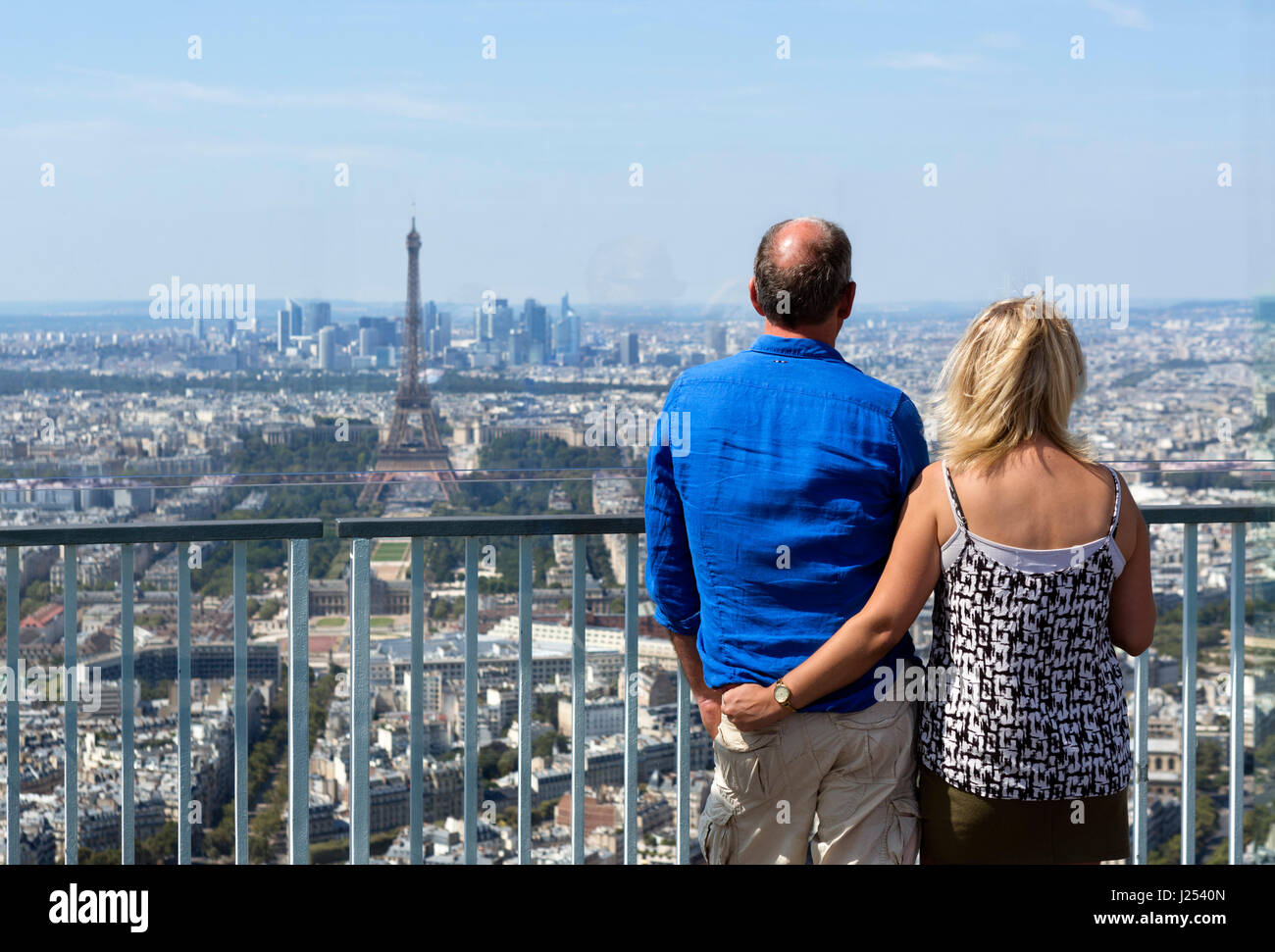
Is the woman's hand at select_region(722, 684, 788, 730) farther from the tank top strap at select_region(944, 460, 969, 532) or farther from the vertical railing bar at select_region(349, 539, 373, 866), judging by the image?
the vertical railing bar at select_region(349, 539, 373, 866)

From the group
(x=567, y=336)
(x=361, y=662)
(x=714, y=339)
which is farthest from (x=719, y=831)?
(x=567, y=336)

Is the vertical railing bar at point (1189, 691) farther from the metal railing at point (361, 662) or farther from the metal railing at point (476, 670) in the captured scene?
the metal railing at point (476, 670)

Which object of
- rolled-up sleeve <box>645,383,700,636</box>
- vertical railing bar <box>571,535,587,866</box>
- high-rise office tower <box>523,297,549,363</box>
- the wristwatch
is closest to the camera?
the wristwatch

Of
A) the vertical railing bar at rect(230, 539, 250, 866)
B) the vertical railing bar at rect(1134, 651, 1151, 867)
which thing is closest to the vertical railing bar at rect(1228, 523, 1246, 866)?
the vertical railing bar at rect(1134, 651, 1151, 867)

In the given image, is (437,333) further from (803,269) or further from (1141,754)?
(803,269)
